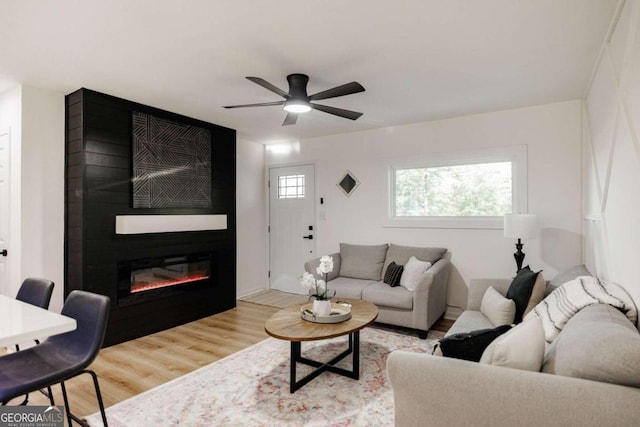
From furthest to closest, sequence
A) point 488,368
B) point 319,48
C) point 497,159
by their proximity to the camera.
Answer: point 497,159 → point 319,48 → point 488,368

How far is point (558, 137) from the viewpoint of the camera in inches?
149

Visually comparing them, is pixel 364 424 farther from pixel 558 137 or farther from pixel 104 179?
pixel 558 137

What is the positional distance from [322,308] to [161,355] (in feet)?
5.48

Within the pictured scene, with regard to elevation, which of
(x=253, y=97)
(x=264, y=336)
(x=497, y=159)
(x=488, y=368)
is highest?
(x=253, y=97)

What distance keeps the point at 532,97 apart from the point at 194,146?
Answer: 153 inches

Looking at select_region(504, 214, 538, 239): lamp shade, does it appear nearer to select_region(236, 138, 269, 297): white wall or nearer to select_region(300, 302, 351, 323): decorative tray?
select_region(300, 302, 351, 323): decorative tray

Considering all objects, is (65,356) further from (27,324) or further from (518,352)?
(518,352)

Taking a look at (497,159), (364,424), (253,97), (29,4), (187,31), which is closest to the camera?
(29,4)

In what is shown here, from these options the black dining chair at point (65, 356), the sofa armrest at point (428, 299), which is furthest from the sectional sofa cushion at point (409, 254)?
the black dining chair at point (65, 356)

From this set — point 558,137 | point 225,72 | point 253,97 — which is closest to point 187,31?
point 225,72

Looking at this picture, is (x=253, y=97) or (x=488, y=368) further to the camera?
(x=253, y=97)

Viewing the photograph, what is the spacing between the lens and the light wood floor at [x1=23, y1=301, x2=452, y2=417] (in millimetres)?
2551

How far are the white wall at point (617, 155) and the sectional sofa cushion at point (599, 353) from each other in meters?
0.54

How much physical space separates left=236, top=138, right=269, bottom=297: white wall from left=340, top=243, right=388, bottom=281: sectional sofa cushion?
65.8 inches
